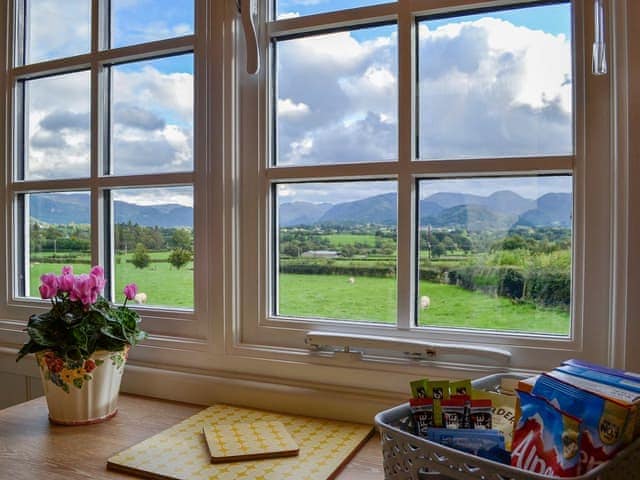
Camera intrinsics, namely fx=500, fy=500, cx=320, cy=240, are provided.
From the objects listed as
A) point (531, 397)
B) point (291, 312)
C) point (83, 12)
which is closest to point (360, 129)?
point (291, 312)

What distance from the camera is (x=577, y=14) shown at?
0.95 metres

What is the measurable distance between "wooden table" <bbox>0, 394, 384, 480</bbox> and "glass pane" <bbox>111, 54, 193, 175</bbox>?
608mm

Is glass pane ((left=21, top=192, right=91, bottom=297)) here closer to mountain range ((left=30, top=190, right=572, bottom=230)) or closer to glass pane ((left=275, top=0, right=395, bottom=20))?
mountain range ((left=30, top=190, right=572, bottom=230))

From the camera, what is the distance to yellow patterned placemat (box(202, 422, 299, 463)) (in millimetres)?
872

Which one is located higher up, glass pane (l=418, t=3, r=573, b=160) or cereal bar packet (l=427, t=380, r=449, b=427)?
glass pane (l=418, t=3, r=573, b=160)

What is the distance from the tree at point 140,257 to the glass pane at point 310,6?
2.33ft

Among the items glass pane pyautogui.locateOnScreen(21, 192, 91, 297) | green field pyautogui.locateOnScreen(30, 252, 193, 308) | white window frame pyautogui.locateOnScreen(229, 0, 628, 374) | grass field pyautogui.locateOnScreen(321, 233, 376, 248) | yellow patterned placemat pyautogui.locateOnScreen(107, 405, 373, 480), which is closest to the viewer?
yellow patterned placemat pyautogui.locateOnScreen(107, 405, 373, 480)

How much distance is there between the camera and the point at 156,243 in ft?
4.49

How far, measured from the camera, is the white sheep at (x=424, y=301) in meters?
1.09

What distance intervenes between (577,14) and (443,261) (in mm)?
540

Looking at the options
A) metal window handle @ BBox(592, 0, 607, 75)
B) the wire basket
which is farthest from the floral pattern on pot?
metal window handle @ BBox(592, 0, 607, 75)

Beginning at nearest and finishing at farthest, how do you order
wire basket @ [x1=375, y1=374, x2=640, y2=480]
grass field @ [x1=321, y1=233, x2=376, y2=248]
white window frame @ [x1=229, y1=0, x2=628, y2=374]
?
wire basket @ [x1=375, y1=374, x2=640, y2=480]
white window frame @ [x1=229, y1=0, x2=628, y2=374]
grass field @ [x1=321, y1=233, x2=376, y2=248]

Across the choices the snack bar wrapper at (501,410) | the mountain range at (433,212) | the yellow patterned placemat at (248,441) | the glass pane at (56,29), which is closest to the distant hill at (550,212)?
the mountain range at (433,212)

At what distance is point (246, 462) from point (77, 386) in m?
0.42
